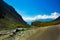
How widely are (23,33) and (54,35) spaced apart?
85.4 inches

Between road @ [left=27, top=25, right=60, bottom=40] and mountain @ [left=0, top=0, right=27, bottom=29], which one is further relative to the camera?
mountain @ [left=0, top=0, right=27, bottom=29]

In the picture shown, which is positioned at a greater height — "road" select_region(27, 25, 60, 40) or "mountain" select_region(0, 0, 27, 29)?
"mountain" select_region(0, 0, 27, 29)

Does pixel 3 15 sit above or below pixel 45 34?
above

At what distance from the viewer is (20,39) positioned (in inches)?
348

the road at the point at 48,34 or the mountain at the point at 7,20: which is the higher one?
the mountain at the point at 7,20

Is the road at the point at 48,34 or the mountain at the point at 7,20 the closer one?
the road at the point at 48,34

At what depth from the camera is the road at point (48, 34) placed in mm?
7426

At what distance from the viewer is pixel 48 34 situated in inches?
302

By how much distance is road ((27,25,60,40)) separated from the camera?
7.43m

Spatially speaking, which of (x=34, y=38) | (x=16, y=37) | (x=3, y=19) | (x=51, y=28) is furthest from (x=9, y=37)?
(x=3, y=19)

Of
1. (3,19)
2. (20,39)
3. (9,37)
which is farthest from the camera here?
(3,19)

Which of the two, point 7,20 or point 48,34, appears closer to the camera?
point 48,34

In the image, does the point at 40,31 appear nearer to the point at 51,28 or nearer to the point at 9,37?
the point at 51,28

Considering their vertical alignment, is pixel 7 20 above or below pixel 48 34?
above
